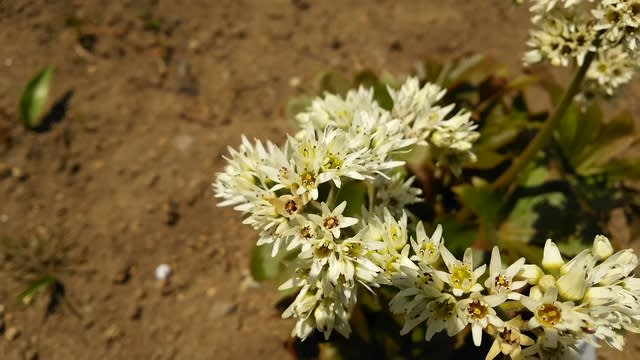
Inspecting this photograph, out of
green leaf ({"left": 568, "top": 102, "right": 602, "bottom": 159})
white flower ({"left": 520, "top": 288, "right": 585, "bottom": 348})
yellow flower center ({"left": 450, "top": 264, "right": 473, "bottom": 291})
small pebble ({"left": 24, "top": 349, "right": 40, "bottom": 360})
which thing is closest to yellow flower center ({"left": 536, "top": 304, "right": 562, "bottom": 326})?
white flower ({"left": 520, "top": 288, "right": 585, "bottom": 348})

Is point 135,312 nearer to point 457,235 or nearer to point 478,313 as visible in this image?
point 457,235

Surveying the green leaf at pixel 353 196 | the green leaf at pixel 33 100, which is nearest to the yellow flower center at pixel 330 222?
the green leaf at pixel 353 196

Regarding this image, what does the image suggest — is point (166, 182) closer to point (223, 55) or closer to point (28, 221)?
point (28, 221)

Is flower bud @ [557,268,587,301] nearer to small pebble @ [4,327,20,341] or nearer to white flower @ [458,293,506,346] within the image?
white flower @ [458,293,506,346]

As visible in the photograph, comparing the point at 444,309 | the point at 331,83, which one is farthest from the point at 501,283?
the point at 331,83

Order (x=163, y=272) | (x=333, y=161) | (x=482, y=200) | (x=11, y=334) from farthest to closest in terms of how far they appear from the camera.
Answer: (x=163, y=272) < (x=11, y=334) < (x=482, y=200) < (x=333, y=161)

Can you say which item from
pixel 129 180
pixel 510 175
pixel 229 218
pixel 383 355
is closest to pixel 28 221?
pixel 129 180

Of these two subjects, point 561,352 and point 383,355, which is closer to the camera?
point 561,352
